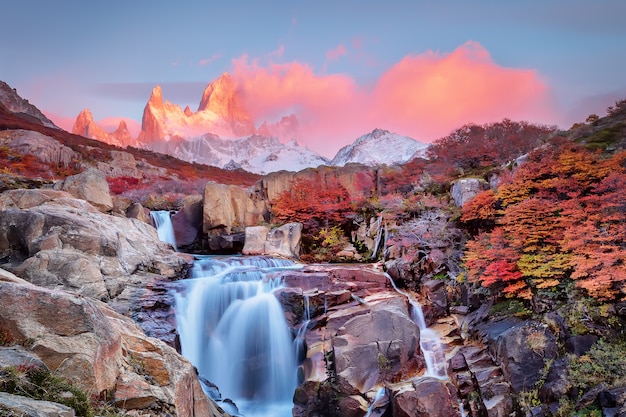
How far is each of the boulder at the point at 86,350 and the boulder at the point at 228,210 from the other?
1977 centimetres

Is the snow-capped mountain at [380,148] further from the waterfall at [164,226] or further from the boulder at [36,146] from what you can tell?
the boulder at [36,146]

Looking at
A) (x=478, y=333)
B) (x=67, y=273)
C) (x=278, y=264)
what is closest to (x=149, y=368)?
(x=67, y=273)

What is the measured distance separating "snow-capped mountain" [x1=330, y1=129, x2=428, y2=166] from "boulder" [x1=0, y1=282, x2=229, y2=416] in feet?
201

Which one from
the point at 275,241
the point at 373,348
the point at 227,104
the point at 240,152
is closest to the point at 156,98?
the point at 227,104

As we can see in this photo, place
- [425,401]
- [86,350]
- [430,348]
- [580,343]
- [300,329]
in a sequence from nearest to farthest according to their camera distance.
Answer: [86,350]
[580,343]
[425,401]
[430,348]
[300,329]

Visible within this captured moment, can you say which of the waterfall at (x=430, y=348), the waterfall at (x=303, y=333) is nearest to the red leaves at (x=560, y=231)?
the waterfall at (x=430, y=348)

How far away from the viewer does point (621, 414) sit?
8.14 m

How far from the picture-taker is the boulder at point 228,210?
85.2 ft

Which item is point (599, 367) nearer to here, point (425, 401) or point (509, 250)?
point (509, 250)

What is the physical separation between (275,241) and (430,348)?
12.9m

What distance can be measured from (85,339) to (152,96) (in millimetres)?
Answer: 144432

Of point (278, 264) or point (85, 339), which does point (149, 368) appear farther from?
point (278, 264)

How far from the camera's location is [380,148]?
7144 cm

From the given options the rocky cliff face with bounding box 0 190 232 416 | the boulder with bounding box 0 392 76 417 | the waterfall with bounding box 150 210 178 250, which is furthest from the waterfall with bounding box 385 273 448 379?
the waterfall with bounding box 150 210 178 250
